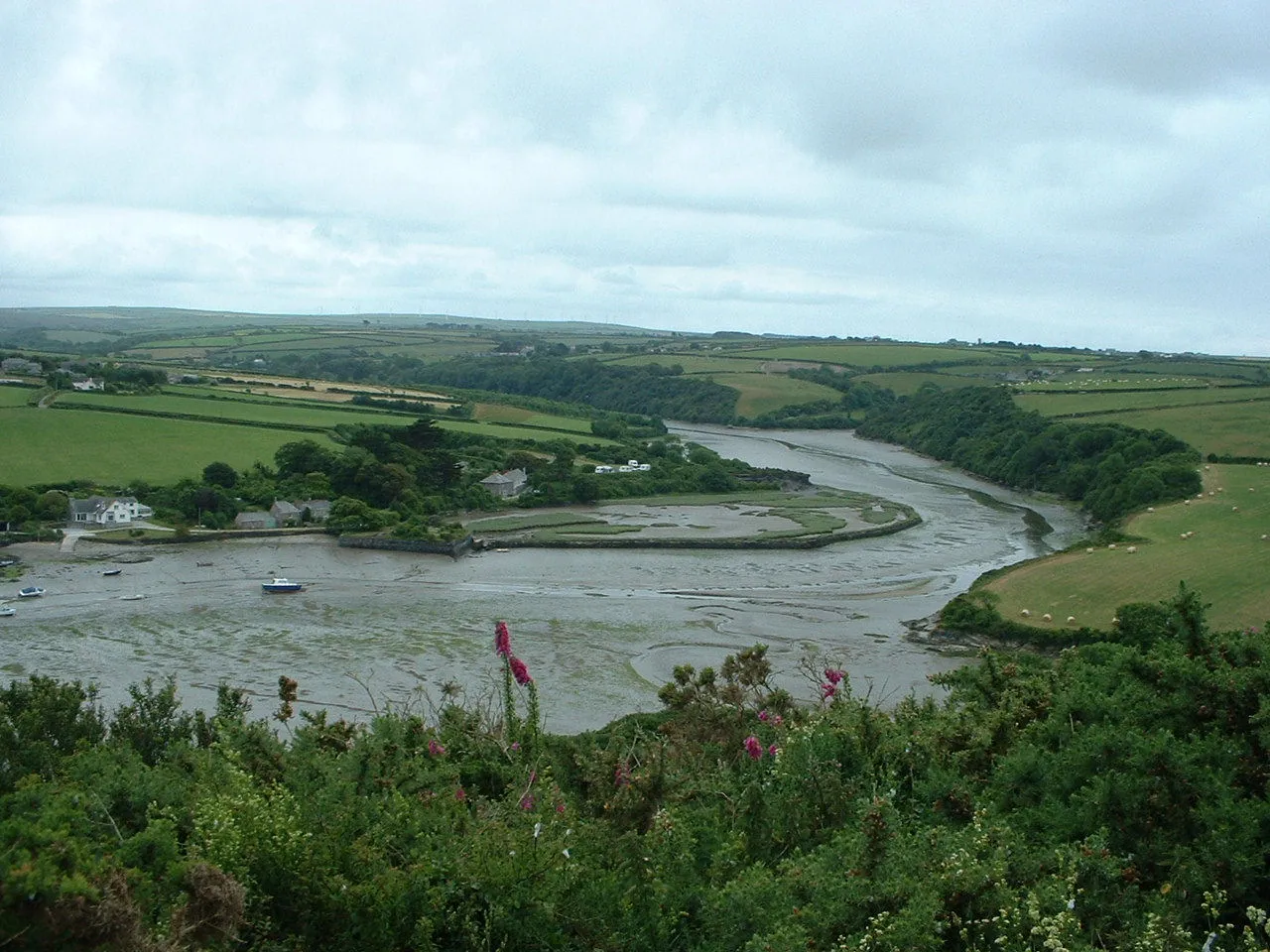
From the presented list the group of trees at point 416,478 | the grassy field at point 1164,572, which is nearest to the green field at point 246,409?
the group of trees at point 416,478

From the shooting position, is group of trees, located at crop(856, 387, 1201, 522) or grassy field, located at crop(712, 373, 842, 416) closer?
group of trees, located at crop(856, 387, 1201, 522)

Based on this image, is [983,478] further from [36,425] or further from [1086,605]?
[36,425]

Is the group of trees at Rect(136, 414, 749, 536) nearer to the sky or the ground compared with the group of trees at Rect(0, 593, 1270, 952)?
nearer to the ground

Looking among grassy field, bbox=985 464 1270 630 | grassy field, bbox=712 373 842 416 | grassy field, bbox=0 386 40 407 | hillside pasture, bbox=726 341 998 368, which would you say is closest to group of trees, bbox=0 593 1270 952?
grassy field, bbox=985 464 1270 630

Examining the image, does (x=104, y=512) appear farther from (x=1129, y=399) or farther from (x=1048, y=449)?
(x=1129, y=399)

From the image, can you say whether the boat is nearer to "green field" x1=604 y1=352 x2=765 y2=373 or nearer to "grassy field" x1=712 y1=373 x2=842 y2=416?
"grassy field" x1=712 y1=373 x2=842 y2=416

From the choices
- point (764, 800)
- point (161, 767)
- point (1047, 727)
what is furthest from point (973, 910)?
point (161, 767)

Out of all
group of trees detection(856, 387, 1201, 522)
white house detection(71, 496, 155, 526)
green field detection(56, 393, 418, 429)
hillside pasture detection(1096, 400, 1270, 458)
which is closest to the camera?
white house detection(71, 496, 155, 526)
